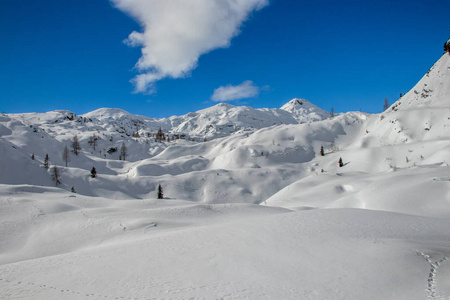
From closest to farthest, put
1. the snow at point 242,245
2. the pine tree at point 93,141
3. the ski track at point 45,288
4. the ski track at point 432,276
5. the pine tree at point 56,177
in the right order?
the ski track at point 45,288 → the ski track at point 432,276 → the snow at point 242,245 → the pine tree at point 56,177 → the pine tree at point 93,141

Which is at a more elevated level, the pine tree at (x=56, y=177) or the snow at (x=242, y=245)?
the pine tree at (x=56, y=177)

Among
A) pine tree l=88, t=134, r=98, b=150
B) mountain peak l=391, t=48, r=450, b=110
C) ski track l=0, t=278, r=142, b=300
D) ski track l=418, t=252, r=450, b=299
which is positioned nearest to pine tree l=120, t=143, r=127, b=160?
pine tree l=88, t=134, r=98, b=150

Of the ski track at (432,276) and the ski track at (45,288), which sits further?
the ski track at (432,276)

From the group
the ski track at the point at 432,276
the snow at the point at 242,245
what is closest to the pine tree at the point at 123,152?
the snow at the point at 242,245

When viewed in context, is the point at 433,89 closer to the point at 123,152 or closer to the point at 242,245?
the point at 242,245

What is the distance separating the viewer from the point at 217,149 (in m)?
119

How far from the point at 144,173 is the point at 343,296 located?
7815 centimetres

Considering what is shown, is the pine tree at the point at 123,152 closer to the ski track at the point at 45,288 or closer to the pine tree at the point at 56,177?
the pine tree at the point at 56,177

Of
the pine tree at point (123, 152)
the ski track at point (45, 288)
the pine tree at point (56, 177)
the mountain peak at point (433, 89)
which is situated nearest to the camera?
the ski track at point (45, 288)

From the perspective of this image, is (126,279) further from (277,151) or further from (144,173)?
(277,151)

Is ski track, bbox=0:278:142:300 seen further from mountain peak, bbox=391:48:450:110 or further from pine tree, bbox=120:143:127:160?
pine tree, bbox=120:143:127:160

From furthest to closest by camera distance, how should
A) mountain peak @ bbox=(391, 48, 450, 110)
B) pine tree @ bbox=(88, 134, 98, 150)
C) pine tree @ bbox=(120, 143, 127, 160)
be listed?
pine tree @ bbox=(88, 134, 98, 150) < pine tree @ bbox=(120, 143, 127, 160) < mountain peak @ bbox=(391, 48, 450, 110)

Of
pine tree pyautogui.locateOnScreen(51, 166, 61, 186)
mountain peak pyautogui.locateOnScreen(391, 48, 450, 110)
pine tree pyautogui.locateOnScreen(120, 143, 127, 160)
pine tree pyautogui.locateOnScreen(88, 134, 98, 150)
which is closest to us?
pine tree pyautogui.locateOnScreen(51, 166, 61, 186)

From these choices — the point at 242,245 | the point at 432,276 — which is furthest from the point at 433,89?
the point at 242,245
